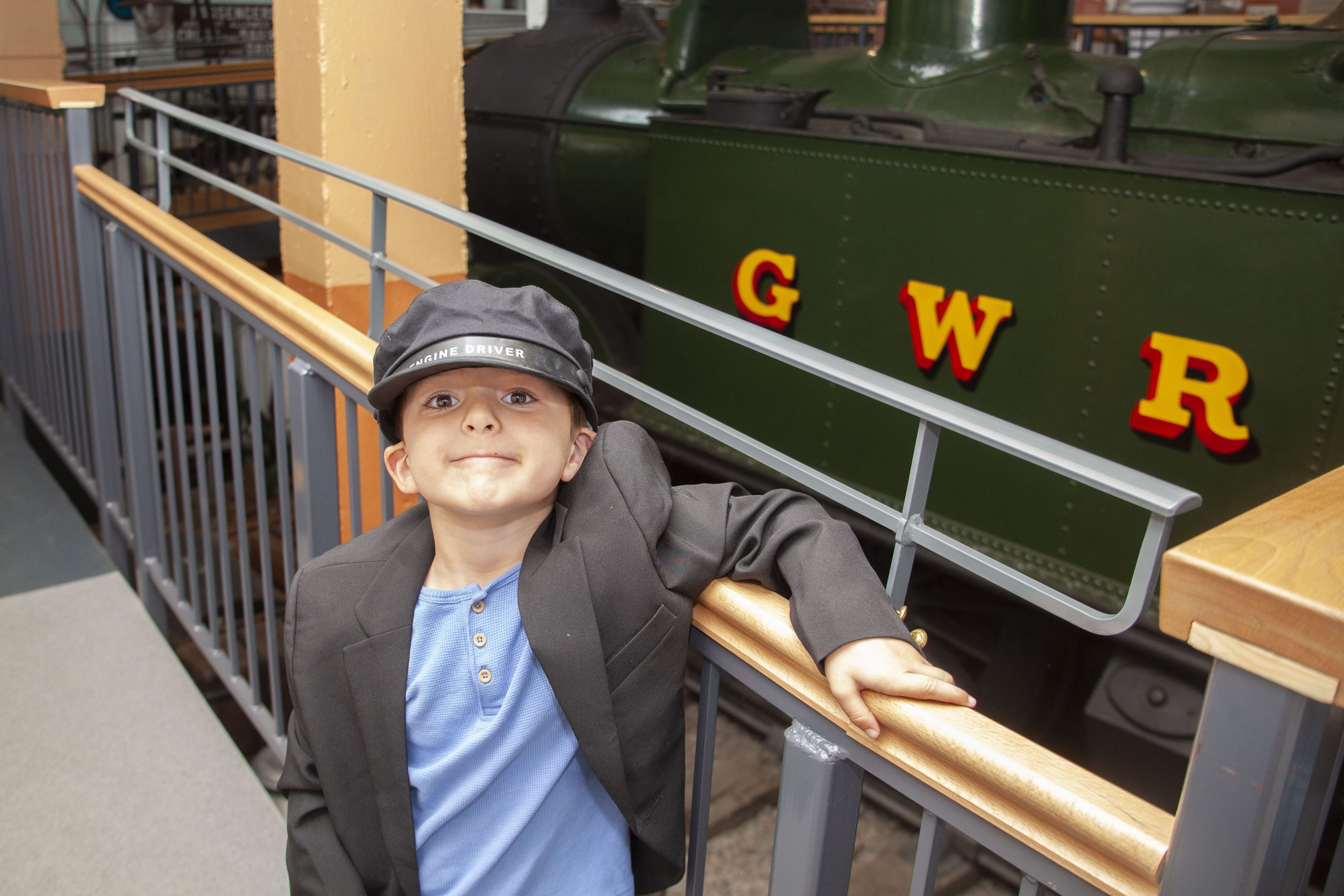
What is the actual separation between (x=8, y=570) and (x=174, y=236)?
40.4 inches

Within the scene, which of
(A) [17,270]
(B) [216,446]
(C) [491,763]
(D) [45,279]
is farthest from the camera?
(A) [17,270]

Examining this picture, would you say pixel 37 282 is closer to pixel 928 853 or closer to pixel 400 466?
pixel 400 466

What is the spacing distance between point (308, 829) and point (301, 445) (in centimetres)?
84

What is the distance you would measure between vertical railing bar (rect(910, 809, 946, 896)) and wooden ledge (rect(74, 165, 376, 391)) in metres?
0.92

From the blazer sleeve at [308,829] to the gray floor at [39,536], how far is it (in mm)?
1747

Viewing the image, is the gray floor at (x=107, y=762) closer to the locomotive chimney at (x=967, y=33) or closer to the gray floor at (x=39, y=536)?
the gray floor at (x=39, y=536)

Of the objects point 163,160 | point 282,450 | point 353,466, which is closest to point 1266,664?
point 353,466

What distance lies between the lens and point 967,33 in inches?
145

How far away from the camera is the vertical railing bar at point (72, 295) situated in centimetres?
298

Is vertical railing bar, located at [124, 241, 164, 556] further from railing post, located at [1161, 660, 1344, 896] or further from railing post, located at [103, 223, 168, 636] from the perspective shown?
railing post, located at [1161, 660, 1344, 896]

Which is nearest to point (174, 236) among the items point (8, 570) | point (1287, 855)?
point (8, 570)

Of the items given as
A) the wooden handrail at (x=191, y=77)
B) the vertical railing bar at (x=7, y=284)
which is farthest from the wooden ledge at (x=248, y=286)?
the wooden handrail at (x=191, y=77)

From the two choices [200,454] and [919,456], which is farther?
[200,454]

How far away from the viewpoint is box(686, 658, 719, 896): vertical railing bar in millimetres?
1164
